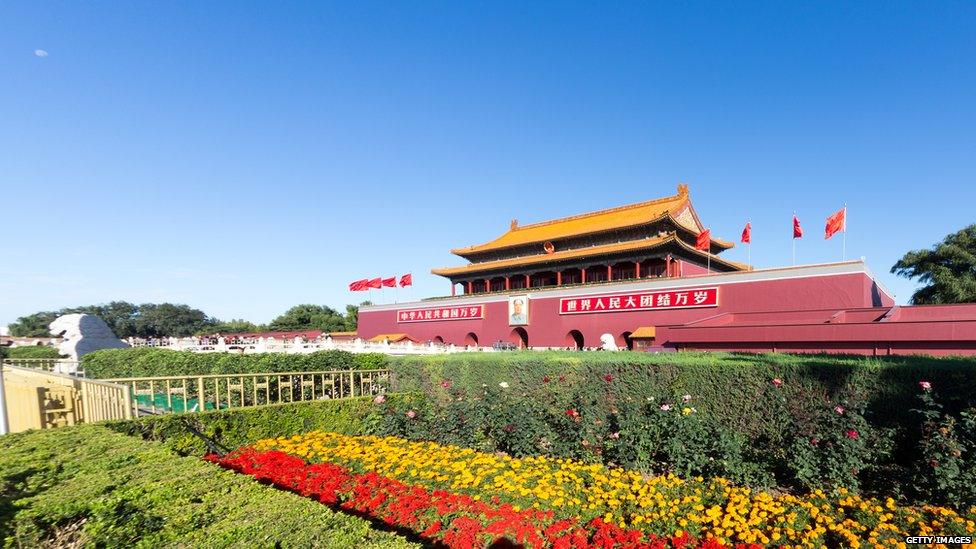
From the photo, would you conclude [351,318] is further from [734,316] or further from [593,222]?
[734,316]

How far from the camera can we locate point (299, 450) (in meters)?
6.71

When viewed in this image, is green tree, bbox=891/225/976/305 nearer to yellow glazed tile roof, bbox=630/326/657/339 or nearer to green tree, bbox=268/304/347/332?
yellow glazed tile roof, bbox=630/326/657/339

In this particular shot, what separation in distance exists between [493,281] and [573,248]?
21.1 feet

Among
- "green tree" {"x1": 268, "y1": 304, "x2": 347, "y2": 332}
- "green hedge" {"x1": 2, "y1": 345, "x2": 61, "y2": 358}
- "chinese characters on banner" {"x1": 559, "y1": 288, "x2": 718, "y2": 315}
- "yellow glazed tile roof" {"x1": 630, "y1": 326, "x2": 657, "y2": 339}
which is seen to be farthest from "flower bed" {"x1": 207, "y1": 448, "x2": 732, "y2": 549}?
"green tree" {"x1": 268, "y1": 304, "x2": 347, "y2": 332}

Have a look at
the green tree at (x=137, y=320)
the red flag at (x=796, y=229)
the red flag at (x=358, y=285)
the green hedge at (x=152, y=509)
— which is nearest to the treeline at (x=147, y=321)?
the green tree at (x=137, y=320)

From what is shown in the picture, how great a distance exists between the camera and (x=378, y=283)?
36688 millimetres

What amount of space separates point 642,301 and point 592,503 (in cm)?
1961

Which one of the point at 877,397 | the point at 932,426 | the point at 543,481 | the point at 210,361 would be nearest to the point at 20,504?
the point at 543,481

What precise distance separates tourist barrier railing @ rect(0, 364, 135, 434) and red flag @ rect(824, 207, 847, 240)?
72.7 feet

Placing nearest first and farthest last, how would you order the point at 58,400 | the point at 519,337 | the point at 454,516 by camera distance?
the point at 454,516
the point at 58,400
the point at 519,337

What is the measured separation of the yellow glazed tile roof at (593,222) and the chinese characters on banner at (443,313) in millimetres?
5279

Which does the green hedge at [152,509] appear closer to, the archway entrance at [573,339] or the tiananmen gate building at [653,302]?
the tiananmen gate building at [653,302]

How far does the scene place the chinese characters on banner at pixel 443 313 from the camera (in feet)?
99.0

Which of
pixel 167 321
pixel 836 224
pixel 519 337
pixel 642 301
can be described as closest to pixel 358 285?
pixel 519 337
